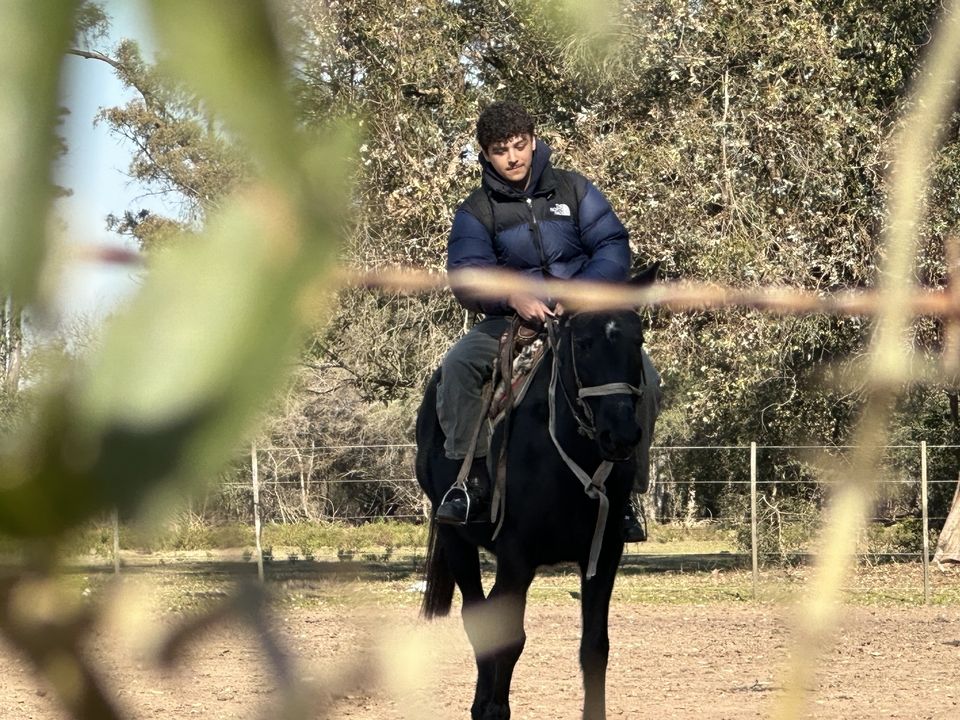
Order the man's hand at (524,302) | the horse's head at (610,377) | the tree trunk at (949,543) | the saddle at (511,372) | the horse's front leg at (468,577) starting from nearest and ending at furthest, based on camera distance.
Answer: the man's hand at (524,302)
the horse's head at (610,377)
the saddle at (511,372)
the horse's front leg at (468,577)
the tree trunk at (949,543)

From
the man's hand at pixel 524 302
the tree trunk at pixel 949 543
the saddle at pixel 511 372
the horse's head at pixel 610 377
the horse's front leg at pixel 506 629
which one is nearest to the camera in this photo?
the man's hand at pixel 524 302

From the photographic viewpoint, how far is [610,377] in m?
5.37

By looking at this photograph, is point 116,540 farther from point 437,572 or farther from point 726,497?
point 726,497

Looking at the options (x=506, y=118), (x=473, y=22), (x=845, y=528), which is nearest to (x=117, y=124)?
Answer: (x=845, y=528)

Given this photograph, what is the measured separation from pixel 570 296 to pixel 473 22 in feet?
0.79

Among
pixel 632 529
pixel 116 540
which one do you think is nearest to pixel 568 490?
pixel 632 529

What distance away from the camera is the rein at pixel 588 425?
538 centimetres

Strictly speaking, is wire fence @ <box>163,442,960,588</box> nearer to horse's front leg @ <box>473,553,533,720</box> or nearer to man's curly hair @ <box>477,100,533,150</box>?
horse's front leg @ <box>473,553,533,720</box>

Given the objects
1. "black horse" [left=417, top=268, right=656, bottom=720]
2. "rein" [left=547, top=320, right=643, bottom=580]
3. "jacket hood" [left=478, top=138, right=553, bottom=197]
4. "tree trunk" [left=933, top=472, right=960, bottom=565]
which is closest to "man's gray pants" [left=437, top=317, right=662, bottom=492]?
"black horse" [left=417, top=268, right=656, bottom=720]

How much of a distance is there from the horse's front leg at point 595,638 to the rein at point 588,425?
0.26 ft

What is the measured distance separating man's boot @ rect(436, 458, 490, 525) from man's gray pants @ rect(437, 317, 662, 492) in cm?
7

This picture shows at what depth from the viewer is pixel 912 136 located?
1.11 feet

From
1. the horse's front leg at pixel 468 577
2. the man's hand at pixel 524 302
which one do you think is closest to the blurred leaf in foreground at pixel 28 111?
the man's hand at pixel 524 302

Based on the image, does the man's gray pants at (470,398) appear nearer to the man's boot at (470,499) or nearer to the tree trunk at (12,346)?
the man's boot at (470,499)
